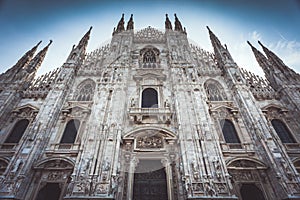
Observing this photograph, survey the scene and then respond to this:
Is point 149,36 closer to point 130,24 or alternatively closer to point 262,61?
point 130,24

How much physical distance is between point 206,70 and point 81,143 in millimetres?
12978

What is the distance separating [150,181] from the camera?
943cm

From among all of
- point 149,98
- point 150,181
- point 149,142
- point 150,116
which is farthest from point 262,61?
point 150,181

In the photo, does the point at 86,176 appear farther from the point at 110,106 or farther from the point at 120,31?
the point at 120,31

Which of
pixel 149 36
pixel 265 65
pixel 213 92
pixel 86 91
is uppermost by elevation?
pixel 149 36

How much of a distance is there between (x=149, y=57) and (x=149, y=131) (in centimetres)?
992

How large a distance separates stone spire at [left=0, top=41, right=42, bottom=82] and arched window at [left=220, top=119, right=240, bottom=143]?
17.8 metres

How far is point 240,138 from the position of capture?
37.1 feet

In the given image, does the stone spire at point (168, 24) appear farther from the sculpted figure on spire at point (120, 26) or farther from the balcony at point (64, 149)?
the balcony at point (64, 149)

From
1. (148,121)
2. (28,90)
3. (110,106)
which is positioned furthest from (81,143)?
(28,90)

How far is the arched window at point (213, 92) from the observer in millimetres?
14109

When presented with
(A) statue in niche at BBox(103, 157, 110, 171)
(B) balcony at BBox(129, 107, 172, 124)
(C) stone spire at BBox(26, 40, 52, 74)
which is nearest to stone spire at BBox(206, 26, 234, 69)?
(B) balcony at BBox(129, 107, 172, 124)

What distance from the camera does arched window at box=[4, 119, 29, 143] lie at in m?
11.1

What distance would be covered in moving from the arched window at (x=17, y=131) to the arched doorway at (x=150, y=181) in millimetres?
8693
